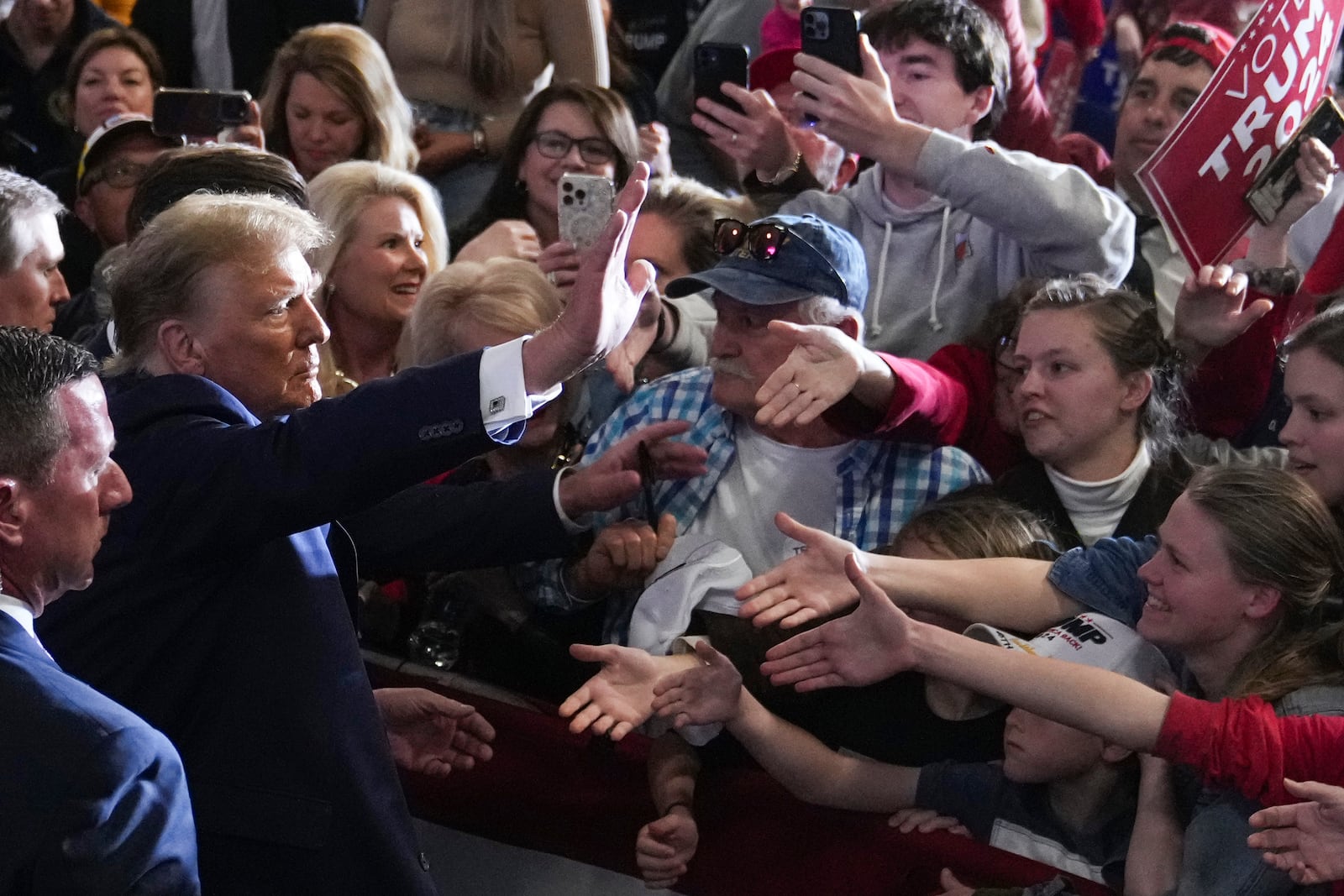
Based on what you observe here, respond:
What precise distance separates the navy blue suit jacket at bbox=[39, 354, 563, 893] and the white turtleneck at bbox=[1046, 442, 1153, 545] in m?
1.26

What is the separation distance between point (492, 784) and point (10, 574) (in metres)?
1.23

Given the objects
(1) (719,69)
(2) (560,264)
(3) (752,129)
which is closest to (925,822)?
(2) (560,264)

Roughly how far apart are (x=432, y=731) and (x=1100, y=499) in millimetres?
1197

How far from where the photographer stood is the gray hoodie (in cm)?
309

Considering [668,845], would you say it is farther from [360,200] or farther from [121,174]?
[121,174]

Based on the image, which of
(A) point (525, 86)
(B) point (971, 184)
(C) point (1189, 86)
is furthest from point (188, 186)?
(C) point (1189, 86)

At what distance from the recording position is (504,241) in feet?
12.1

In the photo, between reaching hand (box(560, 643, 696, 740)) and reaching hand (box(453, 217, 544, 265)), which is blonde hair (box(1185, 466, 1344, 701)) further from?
reaching hand (box(453, 217, 544, 265))

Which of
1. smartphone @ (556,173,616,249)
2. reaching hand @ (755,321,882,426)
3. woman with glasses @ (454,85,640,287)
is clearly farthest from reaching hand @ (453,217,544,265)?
reaching hand @ (755,321,882,426)

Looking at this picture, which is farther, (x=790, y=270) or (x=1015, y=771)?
(x=790, y=270)

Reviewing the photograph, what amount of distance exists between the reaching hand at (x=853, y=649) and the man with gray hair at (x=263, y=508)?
564 millimetres

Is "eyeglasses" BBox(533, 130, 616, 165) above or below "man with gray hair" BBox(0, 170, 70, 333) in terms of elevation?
above

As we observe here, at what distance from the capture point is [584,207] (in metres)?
3.43

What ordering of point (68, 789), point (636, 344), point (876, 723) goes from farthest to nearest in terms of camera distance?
point (636, 344), point (876, 723), point (68, 789)
